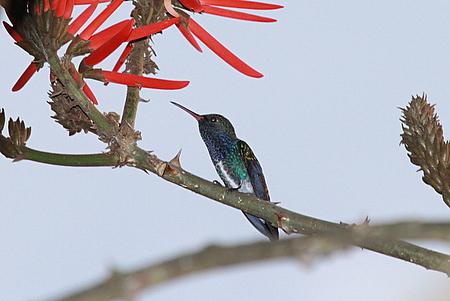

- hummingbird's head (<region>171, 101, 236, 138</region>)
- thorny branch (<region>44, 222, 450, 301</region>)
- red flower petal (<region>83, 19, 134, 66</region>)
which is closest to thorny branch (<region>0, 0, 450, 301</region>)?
red flower petal (<region>83, 19, 134, 66</region>)

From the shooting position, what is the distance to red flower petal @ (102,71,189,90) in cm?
98

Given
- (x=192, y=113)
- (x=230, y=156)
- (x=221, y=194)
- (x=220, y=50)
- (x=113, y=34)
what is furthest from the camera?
(x=230, y=156)

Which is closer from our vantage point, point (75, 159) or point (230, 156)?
point (75, 159)

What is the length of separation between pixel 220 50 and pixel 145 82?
0.51 feet

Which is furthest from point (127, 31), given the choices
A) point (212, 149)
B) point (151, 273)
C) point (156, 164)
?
point (212, 149)

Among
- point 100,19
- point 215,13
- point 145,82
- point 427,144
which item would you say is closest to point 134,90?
point 145,82

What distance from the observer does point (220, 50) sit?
3.55 ft

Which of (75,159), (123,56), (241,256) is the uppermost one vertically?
(123,56)

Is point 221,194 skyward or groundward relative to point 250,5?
groundward

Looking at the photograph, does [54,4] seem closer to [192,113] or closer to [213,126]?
[192,113]

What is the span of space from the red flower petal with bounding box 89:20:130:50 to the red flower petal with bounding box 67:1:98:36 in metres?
0.03

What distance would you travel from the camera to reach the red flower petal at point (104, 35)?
94cm

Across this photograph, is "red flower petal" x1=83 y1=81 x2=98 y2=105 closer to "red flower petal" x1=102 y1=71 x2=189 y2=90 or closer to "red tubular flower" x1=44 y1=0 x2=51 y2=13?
"red flower petal" x1=102 y1=71 x2=189 y2=90

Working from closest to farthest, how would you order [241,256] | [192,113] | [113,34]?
1. [241,256]
2. [113,34]
3. [192,113]
